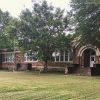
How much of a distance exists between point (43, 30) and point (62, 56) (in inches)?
262

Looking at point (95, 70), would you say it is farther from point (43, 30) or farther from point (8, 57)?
point (8, 57)

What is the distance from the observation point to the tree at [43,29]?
3853cm

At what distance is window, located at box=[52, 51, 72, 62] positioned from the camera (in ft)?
141

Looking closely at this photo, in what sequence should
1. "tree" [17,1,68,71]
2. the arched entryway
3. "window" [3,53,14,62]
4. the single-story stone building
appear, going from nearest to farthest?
the single-story stone building → "tree" [17,1,68,71] → the arched entryway → "window" [3,53,14,62]

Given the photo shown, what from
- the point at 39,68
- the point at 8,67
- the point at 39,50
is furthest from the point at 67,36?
the point at 8,67

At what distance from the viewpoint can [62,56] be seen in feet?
145

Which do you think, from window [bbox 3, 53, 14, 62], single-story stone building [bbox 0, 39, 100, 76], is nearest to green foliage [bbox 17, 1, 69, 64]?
single-story stone building [bbox 0, 39, 100, 76]

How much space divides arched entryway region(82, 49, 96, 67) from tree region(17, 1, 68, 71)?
134 inches

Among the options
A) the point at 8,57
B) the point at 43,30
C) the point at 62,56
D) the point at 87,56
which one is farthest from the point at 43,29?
the point at 8,57

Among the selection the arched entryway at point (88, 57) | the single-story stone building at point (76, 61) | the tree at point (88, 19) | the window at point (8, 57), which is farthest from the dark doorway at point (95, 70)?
the window at point (8, 57)

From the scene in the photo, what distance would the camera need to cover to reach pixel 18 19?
1561 inches

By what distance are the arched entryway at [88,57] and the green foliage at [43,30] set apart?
9.92 ft

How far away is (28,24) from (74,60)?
840 cm

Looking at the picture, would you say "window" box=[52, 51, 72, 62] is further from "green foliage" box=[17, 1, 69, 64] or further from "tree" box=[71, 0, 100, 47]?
"tree" box=[71, 0, 100, 47]
